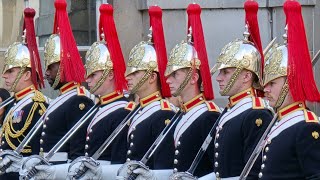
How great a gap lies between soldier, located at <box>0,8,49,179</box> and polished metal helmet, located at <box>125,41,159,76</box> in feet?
5.18

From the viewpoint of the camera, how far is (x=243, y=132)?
883 cm

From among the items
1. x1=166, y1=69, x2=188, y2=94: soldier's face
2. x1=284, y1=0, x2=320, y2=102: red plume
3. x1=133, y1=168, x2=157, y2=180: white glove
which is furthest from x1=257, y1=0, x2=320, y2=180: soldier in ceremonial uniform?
x1=133, y1=168, x2=157, y2=180: white glove

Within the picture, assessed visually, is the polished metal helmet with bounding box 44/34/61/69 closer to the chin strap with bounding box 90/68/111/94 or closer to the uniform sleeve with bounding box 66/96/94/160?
the uniform sleeve with bounding box 66/96/94/160

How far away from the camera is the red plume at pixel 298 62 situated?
8.32 metres

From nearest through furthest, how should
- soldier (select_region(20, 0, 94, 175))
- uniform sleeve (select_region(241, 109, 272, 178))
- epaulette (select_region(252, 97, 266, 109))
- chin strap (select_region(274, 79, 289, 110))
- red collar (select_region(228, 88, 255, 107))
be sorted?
chin strap (select_region(274, 79, 289, 110)) < uniform sleeve (select_region(241, 109, 272, 178)) < epaulette (select_region(252, 97, 266, 109)) < red collar (select_region(228, 88, 255, 107)) < soldier (select_region(20, 0, 94, 175))

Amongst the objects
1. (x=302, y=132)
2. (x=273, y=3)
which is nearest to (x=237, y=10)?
(x=273, y=3)

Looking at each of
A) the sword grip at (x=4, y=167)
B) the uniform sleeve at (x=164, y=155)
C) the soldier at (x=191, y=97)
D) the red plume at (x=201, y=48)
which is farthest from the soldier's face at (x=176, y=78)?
the sword grip at (x=4, y=167)

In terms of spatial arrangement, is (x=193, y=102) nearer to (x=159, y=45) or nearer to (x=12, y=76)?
(x=159, y=45)

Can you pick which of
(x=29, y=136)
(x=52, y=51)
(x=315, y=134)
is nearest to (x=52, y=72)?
(x=52, y=51)

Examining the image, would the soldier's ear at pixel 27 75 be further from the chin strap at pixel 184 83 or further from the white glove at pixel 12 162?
the chin strap at pixel 184 83

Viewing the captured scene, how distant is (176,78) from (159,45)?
697 millimetres

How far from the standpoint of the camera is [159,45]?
10.2 metres

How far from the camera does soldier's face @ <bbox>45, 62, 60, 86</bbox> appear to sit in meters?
11.1

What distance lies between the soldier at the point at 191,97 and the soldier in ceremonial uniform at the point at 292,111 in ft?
3.41
